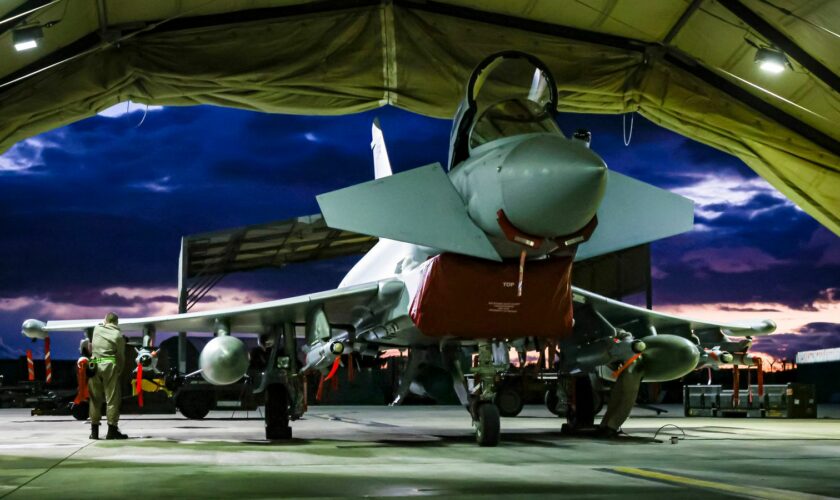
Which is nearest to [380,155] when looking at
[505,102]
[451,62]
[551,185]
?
[451,62]

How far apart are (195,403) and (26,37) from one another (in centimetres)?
1104

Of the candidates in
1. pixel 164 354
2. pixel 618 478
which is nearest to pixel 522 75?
pixel 618 478

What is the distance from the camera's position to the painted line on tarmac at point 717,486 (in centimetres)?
474

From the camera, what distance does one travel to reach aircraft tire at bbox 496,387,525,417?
64.3 ft

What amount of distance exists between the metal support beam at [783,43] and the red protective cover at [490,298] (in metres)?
4.03

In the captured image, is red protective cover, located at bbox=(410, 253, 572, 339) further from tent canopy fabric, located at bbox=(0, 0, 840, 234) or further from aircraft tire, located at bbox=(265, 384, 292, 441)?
tent canopy fabric, located at bbox=(0, 0, 840, 234)

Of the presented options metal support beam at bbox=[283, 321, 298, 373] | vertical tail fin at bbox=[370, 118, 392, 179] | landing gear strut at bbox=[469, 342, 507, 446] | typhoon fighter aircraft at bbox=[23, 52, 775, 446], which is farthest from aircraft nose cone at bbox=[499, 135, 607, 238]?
vertical tail fin at bbox=[370, 118, 392, 179]

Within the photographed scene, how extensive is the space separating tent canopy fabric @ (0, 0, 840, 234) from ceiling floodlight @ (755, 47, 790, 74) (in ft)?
0.51

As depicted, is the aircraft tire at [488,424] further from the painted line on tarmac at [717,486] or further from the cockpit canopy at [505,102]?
the cockpit canopy at [505,102]

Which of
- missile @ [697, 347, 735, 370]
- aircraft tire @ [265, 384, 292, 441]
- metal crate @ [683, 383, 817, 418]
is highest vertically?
missile @ [697, 347, 735, 370]

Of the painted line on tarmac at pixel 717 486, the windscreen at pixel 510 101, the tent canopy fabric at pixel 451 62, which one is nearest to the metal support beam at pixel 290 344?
the tent canopy fabric at pixel 451 62

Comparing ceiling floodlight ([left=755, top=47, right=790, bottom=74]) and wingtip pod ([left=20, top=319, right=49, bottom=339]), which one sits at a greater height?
ceiling floodlight ([left=755, top=47, right=790, bottom=74])

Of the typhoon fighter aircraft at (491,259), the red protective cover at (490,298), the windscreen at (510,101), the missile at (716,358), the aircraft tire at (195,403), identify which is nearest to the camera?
the typhoon fighter aircraft at (491,259)

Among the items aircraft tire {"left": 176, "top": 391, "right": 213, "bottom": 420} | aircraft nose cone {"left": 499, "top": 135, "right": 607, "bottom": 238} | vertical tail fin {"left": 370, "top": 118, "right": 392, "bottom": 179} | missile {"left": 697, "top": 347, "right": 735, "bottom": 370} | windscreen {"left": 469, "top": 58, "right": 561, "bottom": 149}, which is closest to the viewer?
aircraft nose cone {"left": 499, "top": 135, "right": 607, "bottom": 238}
